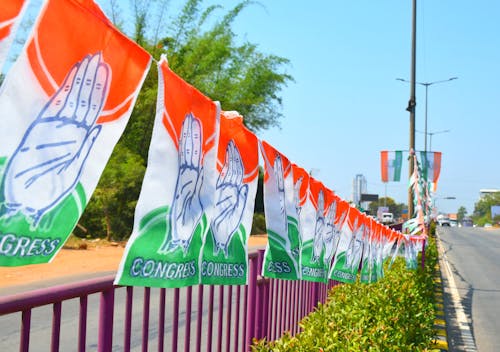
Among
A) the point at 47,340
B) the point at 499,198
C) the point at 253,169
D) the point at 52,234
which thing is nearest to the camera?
the point at 52,234

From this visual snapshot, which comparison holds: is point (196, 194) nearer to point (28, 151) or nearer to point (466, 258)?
point (28, 151)

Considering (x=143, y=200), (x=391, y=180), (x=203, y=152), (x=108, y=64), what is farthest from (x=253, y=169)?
(x=391, y=180)

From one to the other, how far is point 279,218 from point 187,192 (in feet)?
4.70

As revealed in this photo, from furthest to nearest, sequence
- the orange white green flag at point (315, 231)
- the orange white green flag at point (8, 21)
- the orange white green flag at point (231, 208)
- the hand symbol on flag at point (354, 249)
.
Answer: the hand symbol on flag at point (354, 249) < the orange white green flag at point (315, 231) < the orange white green flag at point (231, 208) < the orange white green flag at point (8, 21)

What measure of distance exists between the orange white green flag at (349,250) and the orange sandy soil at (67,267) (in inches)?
315

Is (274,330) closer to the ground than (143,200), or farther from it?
closer to the ground

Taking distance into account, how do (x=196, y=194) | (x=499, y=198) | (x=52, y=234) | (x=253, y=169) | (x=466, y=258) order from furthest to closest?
(x=499, y=198), (x=466, y=258), (x=253, y=169), (x=196, y=194), (x=52, y=234)

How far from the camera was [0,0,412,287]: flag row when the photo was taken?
73.8 inches

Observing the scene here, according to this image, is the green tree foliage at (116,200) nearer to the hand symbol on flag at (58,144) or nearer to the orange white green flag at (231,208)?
the orange white green flag at (231,208)

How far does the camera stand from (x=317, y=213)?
17.2 feet

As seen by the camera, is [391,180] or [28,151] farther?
[391,180]

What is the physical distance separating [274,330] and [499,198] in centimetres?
19479

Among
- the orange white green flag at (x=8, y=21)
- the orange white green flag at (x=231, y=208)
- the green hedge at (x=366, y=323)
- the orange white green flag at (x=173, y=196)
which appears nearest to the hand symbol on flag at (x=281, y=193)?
the orange white green flag at (x=231, y=208)

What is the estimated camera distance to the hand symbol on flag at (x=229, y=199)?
3.36 metres
